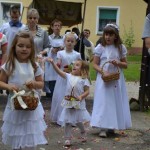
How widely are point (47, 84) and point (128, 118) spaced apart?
3799 mm

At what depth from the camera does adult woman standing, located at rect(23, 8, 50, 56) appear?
23.3 ft

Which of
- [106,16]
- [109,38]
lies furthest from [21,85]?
[106,16]

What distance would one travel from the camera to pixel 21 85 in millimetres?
4617

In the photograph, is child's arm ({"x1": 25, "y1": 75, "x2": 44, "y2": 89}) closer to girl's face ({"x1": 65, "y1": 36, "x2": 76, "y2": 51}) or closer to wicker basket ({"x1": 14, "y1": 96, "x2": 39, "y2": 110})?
wicker basket ({"x1": 14, "y1": 96, "x2": 39, "y2": 110})

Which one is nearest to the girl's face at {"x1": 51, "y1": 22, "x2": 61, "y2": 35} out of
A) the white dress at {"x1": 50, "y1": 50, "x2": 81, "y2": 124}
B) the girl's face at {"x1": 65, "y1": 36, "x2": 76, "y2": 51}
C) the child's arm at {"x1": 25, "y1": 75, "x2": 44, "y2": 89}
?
the white dress at {"x1": 50, "y1": 50, "x2": 81, "y2": 124}

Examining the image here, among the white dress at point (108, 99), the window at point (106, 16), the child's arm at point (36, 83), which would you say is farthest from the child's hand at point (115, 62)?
the window at point (106, 16)

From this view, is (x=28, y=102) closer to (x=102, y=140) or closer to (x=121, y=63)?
(x=102, y=140)

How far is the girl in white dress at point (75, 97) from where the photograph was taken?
20.0 ft

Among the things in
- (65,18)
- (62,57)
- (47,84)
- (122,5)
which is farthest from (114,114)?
(122,5)

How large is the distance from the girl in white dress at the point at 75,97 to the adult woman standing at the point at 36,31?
3.83 ft

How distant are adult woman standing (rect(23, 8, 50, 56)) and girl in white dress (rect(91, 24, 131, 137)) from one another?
1147 millimetres

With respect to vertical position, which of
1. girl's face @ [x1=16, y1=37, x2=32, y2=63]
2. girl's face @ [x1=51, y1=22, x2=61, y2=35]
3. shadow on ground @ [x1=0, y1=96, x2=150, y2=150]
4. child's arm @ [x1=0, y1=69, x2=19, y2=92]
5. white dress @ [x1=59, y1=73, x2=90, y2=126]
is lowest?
shadow on ground @ [x1=0, y1=96, x2=150, y2=150]

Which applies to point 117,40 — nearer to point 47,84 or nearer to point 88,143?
point 88,143

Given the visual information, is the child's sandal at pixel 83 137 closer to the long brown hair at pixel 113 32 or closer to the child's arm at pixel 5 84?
the long brown hair at pixel 113 32
